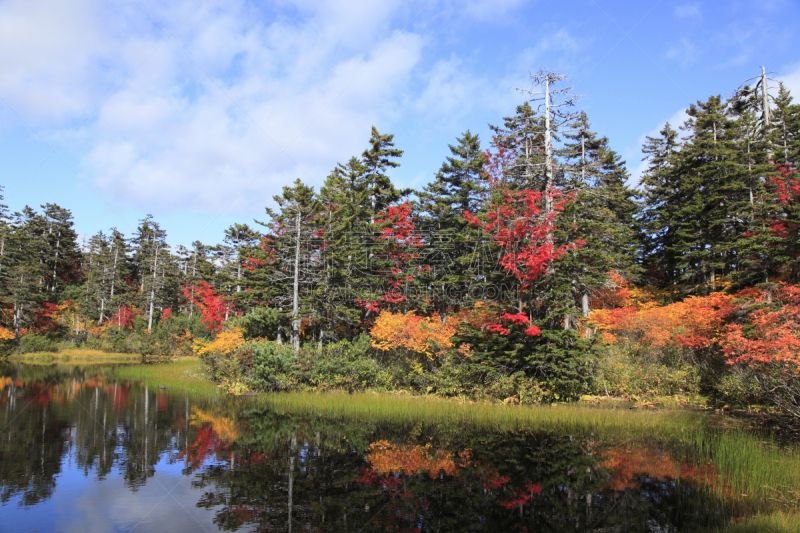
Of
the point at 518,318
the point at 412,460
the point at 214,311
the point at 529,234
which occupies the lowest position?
the point at 412,460

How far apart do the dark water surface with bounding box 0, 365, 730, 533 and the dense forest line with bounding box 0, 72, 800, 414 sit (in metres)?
6.31

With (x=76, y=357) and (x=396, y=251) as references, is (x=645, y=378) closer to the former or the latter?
(x=396, y=251)

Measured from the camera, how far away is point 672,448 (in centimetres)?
1202

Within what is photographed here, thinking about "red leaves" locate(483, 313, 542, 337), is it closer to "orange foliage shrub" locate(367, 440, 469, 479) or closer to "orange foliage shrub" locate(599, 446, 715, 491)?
"orange foliage shrub" locate(599, 446, 715, 491)

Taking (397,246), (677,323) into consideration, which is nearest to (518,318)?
(677,323)

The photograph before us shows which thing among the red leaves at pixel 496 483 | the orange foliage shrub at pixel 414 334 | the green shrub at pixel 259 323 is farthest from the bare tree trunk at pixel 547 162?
the green shrub at pixel 259 323

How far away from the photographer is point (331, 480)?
32.9ft

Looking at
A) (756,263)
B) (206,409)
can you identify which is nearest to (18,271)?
(206,409)

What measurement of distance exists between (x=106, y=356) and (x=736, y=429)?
188 ft

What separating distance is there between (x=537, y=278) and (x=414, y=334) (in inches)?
304

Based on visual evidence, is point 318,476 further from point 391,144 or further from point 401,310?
point 391,144

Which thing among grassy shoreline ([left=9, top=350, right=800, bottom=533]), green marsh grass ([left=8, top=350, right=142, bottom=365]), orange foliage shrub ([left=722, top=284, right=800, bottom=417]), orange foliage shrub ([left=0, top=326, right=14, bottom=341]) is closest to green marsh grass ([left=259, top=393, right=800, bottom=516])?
grassy shoreline ([left=9, top=350, right=800, bottom=533])

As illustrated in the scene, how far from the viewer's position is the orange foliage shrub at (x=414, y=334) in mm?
22562

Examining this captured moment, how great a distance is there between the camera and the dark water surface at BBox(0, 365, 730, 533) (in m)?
7.94
